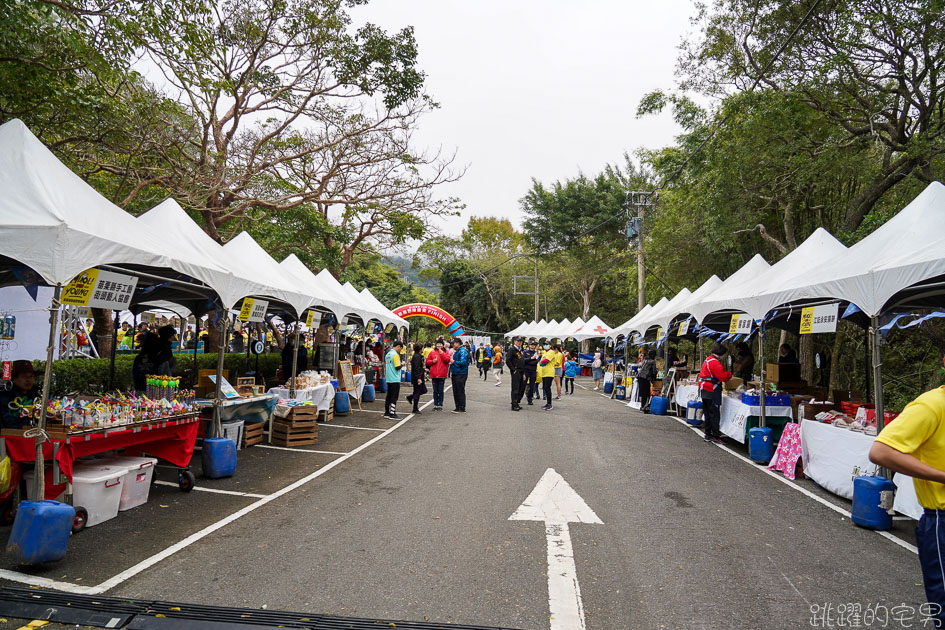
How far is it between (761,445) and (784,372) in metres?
3.58

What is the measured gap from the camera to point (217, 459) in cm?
772

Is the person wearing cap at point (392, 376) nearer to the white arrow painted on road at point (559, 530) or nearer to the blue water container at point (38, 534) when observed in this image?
the white arrow painted on road at point (559, 530)

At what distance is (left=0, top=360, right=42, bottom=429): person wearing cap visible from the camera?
577 centimetres

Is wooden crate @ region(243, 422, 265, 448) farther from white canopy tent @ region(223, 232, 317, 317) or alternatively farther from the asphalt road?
white canopy tent @ region(223, 232, 317, 317)

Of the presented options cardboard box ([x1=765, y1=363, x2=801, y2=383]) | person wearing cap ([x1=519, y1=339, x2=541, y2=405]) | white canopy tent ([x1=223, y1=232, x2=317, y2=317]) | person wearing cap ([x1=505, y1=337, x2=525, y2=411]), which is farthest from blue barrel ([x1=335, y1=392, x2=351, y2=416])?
cardboard box ([x1=765, y1=363, x2=801, y2=383])

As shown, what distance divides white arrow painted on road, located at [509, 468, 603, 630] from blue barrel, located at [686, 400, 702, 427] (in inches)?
256

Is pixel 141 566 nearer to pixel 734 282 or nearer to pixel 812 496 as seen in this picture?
pixel 812 496

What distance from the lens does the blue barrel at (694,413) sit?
13.7 meters

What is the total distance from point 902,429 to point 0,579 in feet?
19.9

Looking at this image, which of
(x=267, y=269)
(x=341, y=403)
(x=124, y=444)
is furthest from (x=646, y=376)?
(x=124, y=444)

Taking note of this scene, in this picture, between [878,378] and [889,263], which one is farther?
[889,263]

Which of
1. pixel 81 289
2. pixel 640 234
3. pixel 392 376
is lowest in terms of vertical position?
pixel 392 376

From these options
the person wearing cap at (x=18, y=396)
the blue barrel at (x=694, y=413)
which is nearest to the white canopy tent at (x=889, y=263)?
the blue barrel at (x=694, y=413)

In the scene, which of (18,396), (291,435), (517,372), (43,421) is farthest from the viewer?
(517,372)
